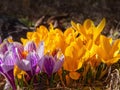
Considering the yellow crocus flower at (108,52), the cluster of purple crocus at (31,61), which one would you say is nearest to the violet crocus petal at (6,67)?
the cluster of purple crocus at (31,61)

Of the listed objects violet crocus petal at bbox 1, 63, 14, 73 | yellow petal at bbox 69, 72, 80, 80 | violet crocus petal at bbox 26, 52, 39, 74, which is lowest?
yellow petal at bbox 69, 72, 80, 80

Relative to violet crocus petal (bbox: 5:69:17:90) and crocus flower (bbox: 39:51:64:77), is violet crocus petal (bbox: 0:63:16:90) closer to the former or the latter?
violet crocus petal (bbox: 5:69:17:90)

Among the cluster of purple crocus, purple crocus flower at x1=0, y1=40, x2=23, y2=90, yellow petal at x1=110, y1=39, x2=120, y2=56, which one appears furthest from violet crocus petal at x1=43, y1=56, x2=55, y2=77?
yellow petal at x1=110, y1=39, x2=120, y2=56

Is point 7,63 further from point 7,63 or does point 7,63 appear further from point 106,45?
point 106,45

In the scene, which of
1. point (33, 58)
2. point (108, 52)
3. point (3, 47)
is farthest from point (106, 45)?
point (3, 47)

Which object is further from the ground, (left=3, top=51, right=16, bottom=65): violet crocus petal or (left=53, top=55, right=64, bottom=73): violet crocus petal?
(left=3, top=51, right=16, bottom=65): violet crocus petal

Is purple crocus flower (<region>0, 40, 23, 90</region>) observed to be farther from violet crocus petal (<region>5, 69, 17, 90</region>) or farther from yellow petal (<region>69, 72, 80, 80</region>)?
yellow petal (<region>69, 72, 80, 80</region>)

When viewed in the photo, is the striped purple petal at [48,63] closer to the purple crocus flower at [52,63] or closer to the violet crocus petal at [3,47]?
the purple crocus flower at [52,63]

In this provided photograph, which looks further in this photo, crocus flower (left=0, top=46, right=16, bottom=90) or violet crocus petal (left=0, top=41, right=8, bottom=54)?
violet crocus petal (left=0, top=41, right=8, bottom=54)
